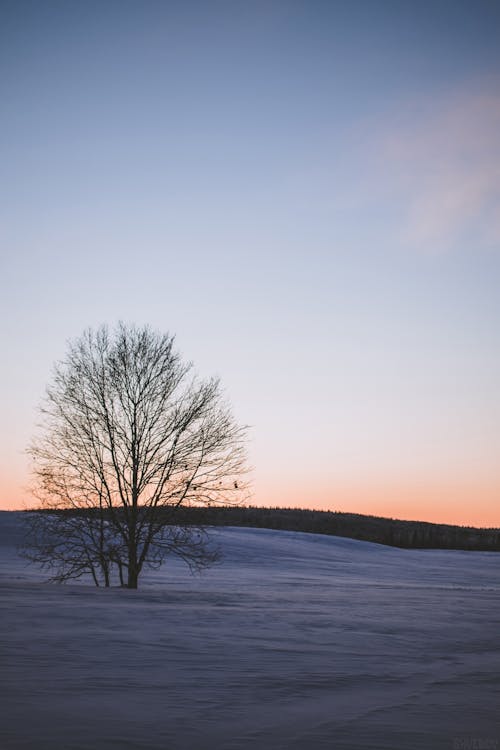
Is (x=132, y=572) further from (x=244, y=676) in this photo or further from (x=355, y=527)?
(x=355, y=527)

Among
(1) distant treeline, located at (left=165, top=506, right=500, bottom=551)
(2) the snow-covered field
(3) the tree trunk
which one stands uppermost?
(2) the snow-covered field

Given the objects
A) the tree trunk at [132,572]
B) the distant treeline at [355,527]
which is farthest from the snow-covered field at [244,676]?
the distant treeline at [355,527]

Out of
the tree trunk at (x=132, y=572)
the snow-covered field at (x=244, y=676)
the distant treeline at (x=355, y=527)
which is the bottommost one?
the distant treeline at (x=355, y=527)

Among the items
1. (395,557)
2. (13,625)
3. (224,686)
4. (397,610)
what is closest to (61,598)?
(13,625)

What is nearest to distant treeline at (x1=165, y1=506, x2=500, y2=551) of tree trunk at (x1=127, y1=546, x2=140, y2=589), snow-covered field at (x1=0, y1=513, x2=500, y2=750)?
tree trunk at (x1=127, y1=546, x2=140, y2=589)

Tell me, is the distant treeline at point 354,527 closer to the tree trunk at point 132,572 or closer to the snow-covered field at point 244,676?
the tree trunk at point 132,572

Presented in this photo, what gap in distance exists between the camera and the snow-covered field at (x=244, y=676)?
392cm

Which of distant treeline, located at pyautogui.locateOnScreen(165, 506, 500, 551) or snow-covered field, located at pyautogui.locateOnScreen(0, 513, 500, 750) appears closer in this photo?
snow-covered field, located at pyautogui.locateOnScreen(0, 513, 500, 750)

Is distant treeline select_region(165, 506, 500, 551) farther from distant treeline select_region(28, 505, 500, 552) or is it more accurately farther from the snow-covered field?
the snow-covered field

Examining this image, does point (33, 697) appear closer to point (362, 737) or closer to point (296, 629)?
point (362, 737)

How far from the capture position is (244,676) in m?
5.70

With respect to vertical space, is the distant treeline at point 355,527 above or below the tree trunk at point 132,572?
below

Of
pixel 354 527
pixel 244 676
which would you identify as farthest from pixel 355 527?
pixel 244 676

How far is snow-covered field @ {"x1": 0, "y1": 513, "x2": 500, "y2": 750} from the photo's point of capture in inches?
154
